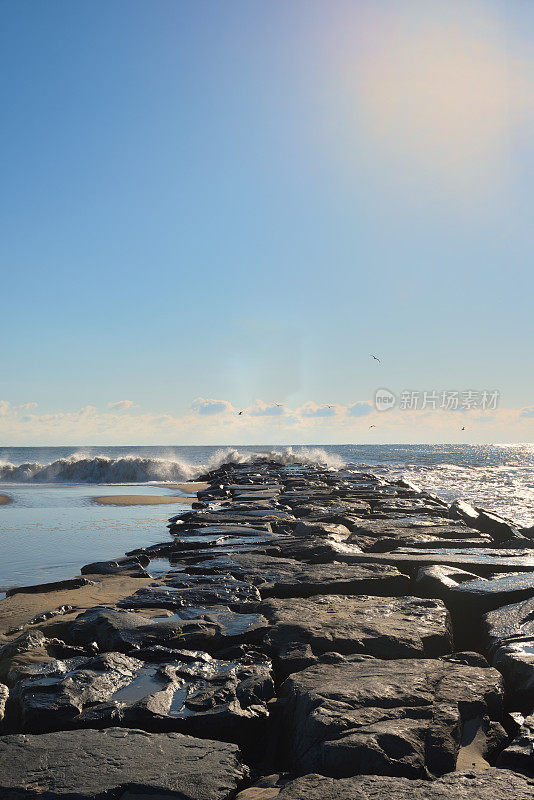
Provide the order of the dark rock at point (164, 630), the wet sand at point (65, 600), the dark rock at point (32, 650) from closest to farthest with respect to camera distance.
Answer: the dark rock at point (32, 650) < the dark rock at point (164, 630) < the wet sand at point (65, 600)

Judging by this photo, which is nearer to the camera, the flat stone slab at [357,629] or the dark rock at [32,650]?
the flat stone slab at [357,629]

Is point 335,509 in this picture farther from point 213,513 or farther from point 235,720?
point 235,720

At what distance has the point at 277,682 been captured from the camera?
2811mm

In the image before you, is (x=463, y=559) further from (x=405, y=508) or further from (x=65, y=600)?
(x=405, y=508)

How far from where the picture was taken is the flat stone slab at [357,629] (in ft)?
9.58

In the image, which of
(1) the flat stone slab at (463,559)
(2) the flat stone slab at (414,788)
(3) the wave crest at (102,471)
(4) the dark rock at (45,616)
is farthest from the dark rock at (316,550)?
(3) the wave crest at (102,471)

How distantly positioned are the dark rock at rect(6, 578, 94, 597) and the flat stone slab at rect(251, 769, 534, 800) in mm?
3508

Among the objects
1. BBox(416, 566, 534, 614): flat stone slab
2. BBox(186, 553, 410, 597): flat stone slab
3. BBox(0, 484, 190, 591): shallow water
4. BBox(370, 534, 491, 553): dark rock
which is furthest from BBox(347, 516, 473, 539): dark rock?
BBox(0, 484, 190, 591): shallow water

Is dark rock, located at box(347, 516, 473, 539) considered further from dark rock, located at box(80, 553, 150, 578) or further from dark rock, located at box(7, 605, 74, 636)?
dark rock, located at box(7, 605, 74, 636)

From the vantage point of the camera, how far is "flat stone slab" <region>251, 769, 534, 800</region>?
1686 millimetres

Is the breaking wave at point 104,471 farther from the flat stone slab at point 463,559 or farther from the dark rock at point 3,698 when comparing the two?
the dark rock at point 3,698

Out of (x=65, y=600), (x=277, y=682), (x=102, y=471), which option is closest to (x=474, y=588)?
(x=277, y=682)

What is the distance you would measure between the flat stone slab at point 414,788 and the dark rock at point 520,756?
75 mm

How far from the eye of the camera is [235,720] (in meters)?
2.28
